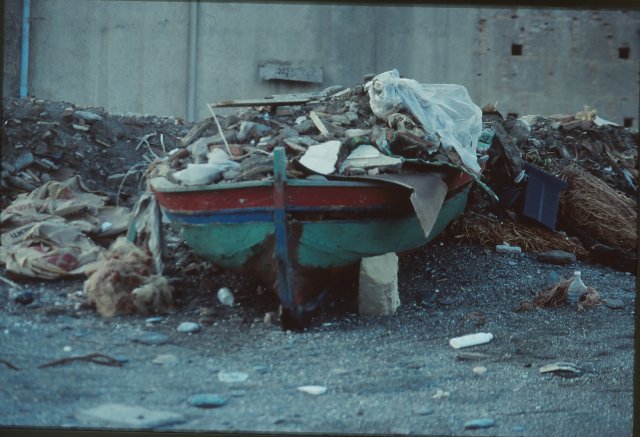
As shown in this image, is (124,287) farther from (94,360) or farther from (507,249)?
(507,249)

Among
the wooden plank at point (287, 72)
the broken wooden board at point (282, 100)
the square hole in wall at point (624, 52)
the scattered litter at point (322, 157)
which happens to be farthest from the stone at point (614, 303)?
the wooden plank at point (287, 72)

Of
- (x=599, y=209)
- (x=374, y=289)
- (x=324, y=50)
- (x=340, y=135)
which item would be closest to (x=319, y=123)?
(x=340, y=135)

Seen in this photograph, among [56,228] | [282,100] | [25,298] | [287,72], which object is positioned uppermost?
[287,72]

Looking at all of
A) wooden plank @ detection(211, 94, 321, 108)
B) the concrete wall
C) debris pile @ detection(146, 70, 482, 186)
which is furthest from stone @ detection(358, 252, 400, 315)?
the concrete wall

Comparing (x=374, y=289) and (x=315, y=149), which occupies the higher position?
(x=315, y=149)

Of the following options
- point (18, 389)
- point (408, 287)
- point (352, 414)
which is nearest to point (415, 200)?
point (408, 287)

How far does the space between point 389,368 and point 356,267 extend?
0.65m

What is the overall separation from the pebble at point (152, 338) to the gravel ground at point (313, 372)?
0.07ft

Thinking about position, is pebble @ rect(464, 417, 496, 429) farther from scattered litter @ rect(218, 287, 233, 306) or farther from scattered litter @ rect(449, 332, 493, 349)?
scattered litter @ rect(218, 287, 233, 306)

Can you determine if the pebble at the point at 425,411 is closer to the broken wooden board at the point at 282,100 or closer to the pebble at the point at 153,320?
the pebble at the point at 153,320

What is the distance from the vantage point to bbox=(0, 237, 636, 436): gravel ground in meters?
3.57

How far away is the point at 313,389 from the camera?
147 inches

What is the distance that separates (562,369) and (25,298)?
275cm

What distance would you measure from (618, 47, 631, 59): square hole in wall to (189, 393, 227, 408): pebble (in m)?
2.74
